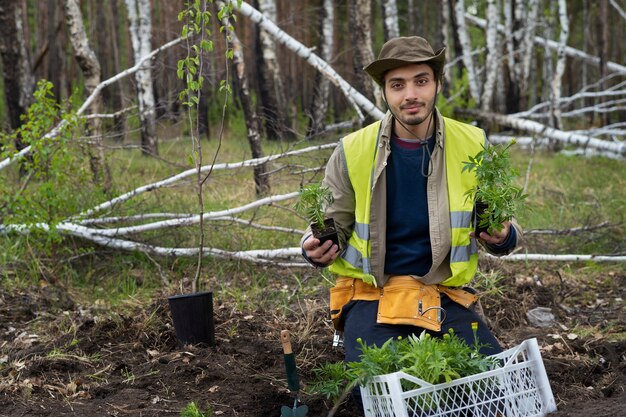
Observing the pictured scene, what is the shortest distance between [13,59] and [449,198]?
8377mm

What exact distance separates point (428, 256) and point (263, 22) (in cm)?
436

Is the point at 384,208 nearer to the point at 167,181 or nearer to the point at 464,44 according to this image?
the point at 167,181

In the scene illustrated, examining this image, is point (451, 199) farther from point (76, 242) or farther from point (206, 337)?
point (76, 242)

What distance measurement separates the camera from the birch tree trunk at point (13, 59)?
10273 millimetres

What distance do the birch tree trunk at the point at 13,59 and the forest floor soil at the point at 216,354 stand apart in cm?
567

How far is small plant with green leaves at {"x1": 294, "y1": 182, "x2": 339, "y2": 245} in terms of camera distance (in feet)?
11.7

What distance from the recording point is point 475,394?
3123mm

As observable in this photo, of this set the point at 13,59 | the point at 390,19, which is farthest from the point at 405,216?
the point at 390,19

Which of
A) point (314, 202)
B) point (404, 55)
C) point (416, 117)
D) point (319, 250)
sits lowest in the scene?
point (319, 250)

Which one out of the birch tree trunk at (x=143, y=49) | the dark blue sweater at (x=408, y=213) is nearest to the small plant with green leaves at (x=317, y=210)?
the dark blue sweater at (x=408, y=213)

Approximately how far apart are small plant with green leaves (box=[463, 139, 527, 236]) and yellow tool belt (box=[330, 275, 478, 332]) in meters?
0.47

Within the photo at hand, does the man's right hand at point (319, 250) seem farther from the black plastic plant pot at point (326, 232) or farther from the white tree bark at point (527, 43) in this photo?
the white tree bark at point (527, 43)

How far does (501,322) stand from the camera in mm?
5305

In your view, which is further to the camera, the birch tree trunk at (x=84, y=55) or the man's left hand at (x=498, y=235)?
the birch tree trunk at (x=84, y=55)
